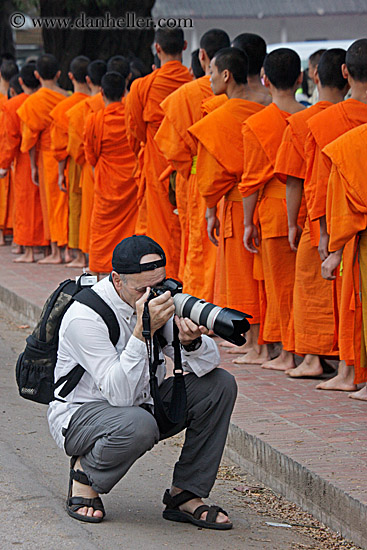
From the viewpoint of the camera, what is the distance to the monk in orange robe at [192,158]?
7.50 m

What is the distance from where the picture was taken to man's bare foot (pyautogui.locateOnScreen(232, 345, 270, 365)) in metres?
6.86

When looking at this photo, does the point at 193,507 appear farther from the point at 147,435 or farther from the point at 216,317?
the point at 216,317

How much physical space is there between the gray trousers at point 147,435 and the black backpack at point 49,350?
17 cm

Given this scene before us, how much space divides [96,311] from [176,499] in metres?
0.86

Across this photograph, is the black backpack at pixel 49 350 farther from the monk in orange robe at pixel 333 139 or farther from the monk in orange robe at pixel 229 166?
the monk in orange robe at pixel 229 166

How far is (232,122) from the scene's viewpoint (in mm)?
6727

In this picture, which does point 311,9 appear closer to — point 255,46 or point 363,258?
point 255,46

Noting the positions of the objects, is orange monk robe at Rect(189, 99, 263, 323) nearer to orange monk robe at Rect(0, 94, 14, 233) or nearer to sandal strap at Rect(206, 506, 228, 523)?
sandal strap at Rect(206, 506, 228, 523)

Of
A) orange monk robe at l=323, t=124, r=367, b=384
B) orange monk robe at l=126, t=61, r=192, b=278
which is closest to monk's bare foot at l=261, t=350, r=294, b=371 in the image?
orange monk robe at l=323, t=124, r=367, b=384

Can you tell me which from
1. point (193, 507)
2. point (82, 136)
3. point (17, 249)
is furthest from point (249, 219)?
point (17, 249)

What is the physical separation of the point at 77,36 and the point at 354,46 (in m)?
8.60

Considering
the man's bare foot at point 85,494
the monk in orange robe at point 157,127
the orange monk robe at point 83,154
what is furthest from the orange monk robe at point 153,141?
the man's bare foot at point 85,494

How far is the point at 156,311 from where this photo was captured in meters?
3.96

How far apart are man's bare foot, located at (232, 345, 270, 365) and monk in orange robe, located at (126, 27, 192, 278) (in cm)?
204
